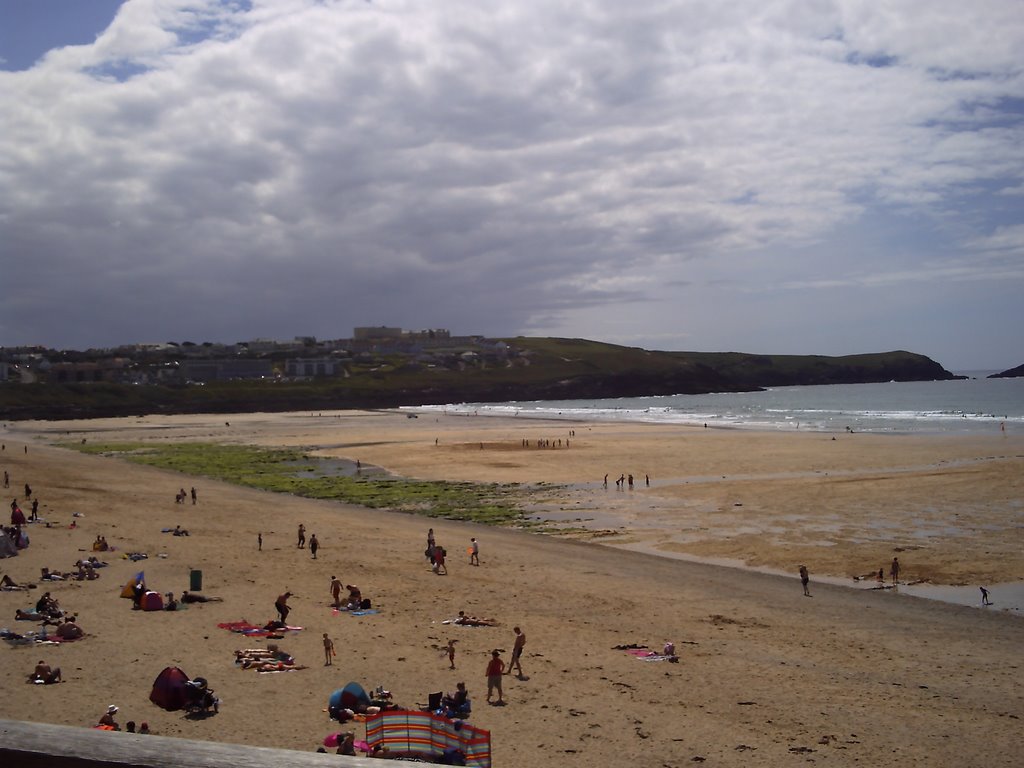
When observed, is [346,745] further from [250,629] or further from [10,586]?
[10,586]

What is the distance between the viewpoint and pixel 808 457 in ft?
171

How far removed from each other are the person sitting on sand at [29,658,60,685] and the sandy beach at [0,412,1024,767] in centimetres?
23

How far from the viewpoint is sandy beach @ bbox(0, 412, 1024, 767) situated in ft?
41.1

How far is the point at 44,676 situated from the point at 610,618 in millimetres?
11147

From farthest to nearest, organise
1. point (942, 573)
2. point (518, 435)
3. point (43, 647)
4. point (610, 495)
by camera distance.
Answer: point (518, 435) → point (610, 495) → point (942, 573) → point (43, 647)

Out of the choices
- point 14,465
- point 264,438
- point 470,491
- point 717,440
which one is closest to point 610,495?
point 470,491

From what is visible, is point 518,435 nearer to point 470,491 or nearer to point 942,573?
point 470,491

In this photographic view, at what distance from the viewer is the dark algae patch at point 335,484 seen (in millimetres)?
37719

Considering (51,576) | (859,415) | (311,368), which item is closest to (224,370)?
(311,368)

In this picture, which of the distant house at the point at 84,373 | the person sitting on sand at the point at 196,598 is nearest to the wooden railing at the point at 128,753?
the person sitting on sand at the point at 196,598

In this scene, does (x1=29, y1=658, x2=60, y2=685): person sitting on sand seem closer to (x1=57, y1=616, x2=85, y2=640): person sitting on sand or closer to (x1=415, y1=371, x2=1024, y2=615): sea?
(x1=57, y1=616, x2=85, y2=640): person sitting on sand

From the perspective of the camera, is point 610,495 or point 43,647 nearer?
point 43,647

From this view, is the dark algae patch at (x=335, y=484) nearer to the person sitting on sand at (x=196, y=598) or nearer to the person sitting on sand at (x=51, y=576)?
the person sitting on sand at (x=196, y=598)

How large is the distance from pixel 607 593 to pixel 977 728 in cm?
978
